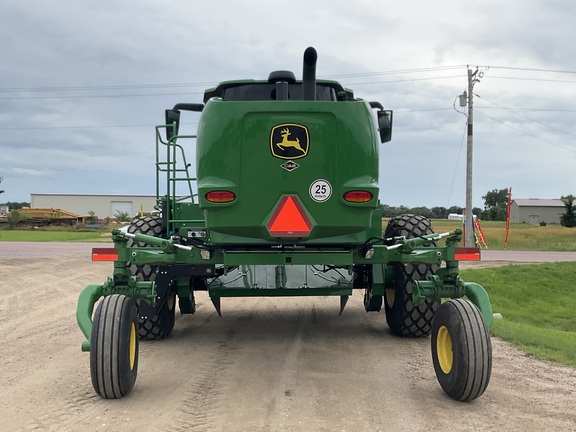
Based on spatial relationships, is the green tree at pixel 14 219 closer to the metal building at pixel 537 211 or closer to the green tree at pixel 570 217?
the green tree at pixel 570 217

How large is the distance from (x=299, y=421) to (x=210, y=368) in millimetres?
1909

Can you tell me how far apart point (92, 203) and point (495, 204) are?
76958 millimetres

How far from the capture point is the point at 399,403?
5.00 meters

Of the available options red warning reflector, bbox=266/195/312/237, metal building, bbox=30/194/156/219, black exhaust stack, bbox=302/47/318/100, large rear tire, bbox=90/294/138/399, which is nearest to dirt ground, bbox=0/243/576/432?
large rear tire, bbox=90/294/138/399

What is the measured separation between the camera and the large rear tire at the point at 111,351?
4863 mm

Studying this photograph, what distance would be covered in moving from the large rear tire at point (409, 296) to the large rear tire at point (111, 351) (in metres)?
3.68

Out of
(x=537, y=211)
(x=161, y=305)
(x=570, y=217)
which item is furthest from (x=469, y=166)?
(x=537, y=211)

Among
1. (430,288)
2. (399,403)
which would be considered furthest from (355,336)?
(399,403)

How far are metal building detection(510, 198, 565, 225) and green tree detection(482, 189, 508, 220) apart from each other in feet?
10.2

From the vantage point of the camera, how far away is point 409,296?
7.37 m

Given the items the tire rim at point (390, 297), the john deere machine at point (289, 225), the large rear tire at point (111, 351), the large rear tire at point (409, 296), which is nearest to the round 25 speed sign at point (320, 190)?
the john deere machine at point (289, 225)

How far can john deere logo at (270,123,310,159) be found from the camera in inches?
211

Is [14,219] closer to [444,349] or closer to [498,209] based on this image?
[444,349]

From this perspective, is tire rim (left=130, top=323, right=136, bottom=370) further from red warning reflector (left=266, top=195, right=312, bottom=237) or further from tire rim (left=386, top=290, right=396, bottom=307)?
tire rim (left=386, top=290, right=396, bottom=307)
